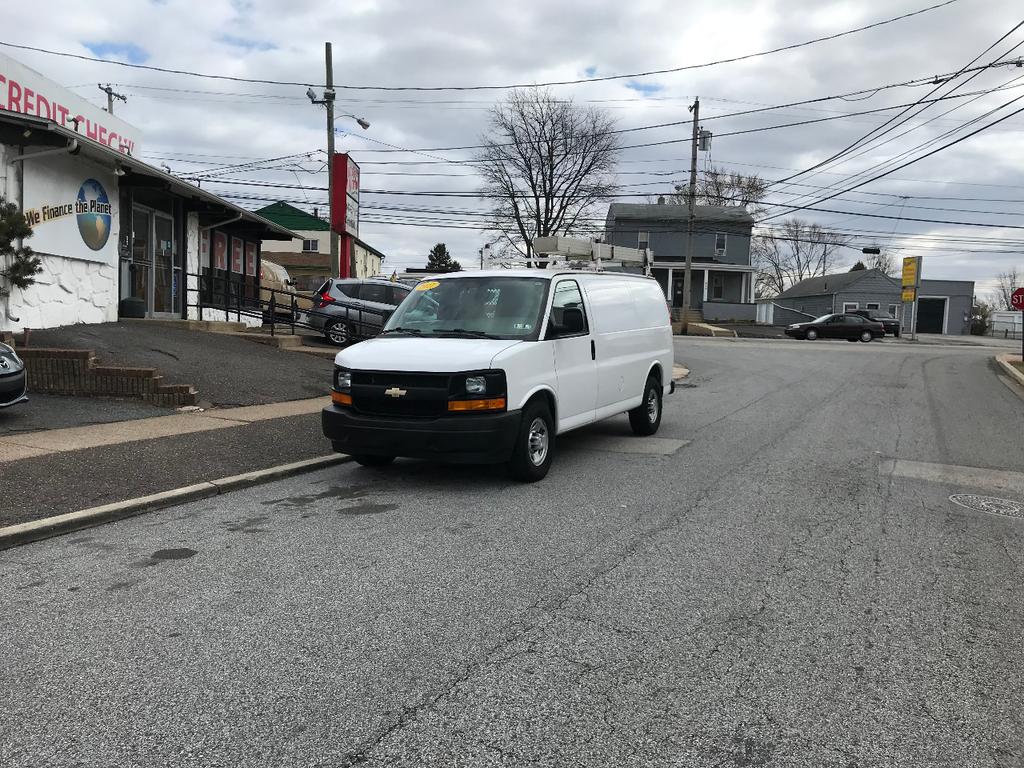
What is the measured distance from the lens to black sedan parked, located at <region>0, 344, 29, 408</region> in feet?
28.3

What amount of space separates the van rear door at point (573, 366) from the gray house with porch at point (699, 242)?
43.6 metres

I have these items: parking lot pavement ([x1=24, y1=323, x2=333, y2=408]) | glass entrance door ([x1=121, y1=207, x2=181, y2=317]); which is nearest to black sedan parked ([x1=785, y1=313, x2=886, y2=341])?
parking lot pavement ([x1=24, y1=323, x2=333, y2=408])

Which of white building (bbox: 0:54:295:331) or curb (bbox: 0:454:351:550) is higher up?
white building (bbox: 0:54:295:331)

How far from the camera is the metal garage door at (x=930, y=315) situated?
61.3 meters

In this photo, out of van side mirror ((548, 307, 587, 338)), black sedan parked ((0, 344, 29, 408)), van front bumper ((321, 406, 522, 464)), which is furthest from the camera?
black sedan parked ((0, 344, 29, 408))

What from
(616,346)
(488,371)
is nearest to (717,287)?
(616,346)

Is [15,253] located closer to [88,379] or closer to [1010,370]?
[88,379]

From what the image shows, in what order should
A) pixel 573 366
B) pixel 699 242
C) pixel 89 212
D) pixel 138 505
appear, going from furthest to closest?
pixel 699 242 → pixel 89 212 → pixel 573 366 → pixel 138 505

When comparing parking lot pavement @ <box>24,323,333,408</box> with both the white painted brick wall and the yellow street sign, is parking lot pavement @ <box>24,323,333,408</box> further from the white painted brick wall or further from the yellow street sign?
the yellow street sign

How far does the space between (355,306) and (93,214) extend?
5.89 m

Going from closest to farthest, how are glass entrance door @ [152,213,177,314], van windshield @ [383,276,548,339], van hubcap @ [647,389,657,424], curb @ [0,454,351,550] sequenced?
1. curb @ [0,454,351,550]
2. van windshield @ [383,276,548,339]
3. van hubcap @ [647,389,657,424]
4. glass entrance door @ [152,213,177,314]

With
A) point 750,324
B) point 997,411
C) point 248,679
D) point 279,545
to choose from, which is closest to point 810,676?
point 248,679

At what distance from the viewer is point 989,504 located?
22.4 ft

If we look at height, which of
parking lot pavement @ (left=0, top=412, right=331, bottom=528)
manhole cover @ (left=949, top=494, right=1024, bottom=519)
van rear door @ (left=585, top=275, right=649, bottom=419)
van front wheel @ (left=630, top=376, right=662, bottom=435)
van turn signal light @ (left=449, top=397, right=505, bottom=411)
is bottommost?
parking lot pavement @ (left=0, top=412, right=331, bottom=528)
